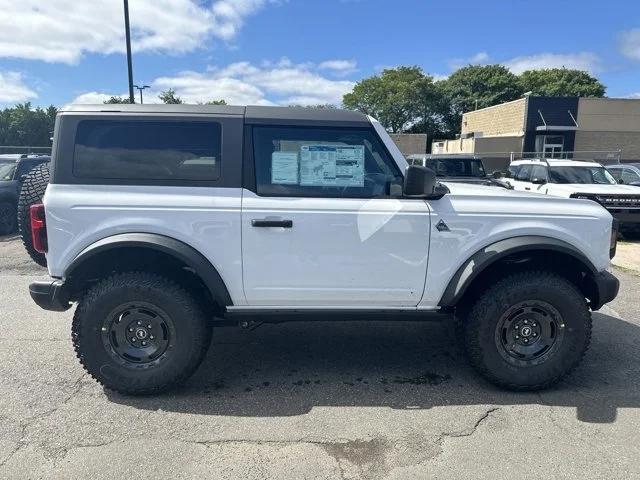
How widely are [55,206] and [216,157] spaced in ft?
3.68

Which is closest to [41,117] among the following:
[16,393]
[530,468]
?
[16,393]

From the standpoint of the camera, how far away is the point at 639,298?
5.89 m

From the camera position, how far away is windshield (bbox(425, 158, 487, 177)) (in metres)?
11.6

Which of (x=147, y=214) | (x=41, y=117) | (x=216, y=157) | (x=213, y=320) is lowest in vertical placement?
(x=213, y=320)

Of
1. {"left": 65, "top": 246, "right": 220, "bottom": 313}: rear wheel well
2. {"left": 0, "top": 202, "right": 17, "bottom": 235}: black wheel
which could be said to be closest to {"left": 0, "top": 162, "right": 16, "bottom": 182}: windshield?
{"left": 0, "top": 202, "right": 17, "bottom": 235}: black wheel

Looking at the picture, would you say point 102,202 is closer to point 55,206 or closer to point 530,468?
point 55,206

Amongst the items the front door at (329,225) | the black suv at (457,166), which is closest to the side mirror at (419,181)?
the front door at (329,225)

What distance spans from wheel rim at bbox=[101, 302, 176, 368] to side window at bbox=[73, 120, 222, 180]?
3.09 ft

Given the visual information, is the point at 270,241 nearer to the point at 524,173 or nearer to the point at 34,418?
the point at 34,418

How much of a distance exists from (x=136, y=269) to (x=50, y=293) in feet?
1.95

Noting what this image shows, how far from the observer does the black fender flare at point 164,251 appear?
3160mm

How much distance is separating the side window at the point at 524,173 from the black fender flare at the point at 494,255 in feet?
29.3

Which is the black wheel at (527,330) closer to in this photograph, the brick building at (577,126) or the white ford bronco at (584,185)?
the white ford bronco at (584,185)

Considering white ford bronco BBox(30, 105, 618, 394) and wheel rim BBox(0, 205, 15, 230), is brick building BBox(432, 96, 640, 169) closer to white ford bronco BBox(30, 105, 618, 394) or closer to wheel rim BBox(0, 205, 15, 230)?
wheel rim BBox(0, 205, 15, 230)
